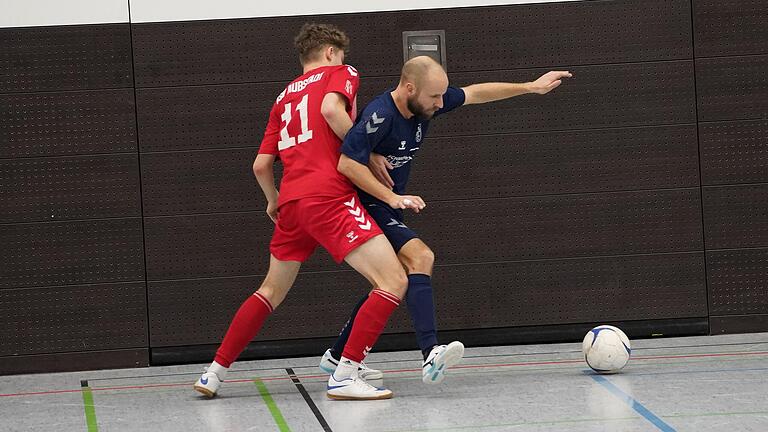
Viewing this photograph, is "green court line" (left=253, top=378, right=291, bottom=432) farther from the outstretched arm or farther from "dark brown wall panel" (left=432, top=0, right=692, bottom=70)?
"dark brown wall panel" (left=432, top=0, right=692, bottom=70)

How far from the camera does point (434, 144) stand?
256 inches

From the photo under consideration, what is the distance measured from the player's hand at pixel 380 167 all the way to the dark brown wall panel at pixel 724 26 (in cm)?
235

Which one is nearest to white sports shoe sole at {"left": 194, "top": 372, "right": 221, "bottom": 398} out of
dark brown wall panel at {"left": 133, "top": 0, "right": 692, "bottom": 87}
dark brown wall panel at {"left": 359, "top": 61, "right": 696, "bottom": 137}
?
dark brown wall panel at {"left": 133, "top": 0, "right": 692, "bottom": 87}

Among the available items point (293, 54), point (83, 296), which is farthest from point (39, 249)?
point (293, 54)

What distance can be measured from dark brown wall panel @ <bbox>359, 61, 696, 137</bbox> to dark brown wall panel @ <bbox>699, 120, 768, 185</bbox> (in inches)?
6.2

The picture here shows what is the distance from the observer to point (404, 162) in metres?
5.22

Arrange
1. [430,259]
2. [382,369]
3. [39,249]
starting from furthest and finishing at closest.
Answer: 1. [39,249]
2. [382,369]
3. [430,259]

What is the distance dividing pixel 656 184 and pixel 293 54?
2.17 m

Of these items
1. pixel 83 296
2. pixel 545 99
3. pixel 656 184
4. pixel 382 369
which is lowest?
pixel 382 369

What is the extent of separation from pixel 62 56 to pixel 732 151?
376cm

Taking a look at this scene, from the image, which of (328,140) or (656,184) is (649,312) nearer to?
(656,184)

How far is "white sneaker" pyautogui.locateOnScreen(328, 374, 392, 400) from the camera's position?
499 cm

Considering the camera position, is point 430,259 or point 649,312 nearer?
point 430,259

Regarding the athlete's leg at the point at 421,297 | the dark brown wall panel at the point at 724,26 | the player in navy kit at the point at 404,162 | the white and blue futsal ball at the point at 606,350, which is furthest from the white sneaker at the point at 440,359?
the dark brown wall panel at the point at 724,26
